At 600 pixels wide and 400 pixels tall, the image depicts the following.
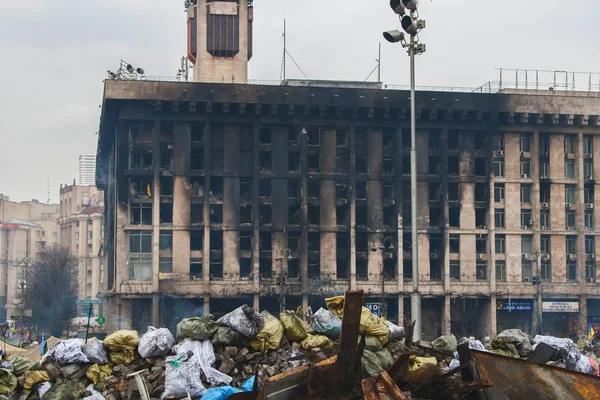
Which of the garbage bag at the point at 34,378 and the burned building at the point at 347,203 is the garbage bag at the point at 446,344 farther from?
the burned building at the point at 347,203

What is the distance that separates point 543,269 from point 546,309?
3382mm

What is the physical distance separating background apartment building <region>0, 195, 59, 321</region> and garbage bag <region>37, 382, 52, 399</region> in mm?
106098

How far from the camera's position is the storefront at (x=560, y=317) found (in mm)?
60031

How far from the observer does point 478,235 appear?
61.1 meters

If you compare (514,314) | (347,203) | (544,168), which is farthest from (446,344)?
(544,168)

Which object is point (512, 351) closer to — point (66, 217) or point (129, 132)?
point (129, 132)

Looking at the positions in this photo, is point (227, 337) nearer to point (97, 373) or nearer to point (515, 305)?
point (97, 373)

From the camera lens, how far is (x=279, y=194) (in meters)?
59.2

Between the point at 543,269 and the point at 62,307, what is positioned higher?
the point at 543,269

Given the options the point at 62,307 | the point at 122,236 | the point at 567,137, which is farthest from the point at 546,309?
the point at 62,307

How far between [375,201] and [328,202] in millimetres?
3743

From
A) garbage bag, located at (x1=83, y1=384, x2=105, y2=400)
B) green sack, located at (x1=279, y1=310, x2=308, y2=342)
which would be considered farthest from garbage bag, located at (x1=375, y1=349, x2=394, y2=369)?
garbage bag, located at (x1=83, y1=384, x2=105, y2=400)

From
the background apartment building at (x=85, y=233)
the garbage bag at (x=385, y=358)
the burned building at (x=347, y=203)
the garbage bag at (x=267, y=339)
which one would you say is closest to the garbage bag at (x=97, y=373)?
the garbage bag at (x=267, y=339)

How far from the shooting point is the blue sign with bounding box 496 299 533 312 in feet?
196
